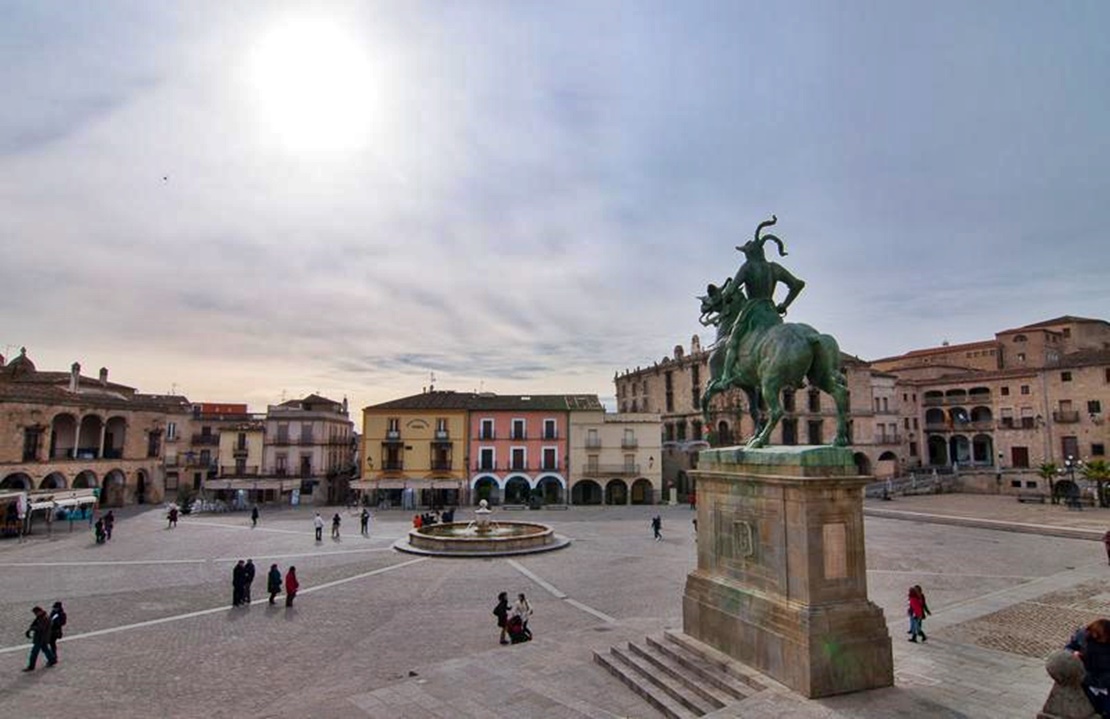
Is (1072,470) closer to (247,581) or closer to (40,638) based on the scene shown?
(247,581)

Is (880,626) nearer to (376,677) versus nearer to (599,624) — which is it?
(599,624)

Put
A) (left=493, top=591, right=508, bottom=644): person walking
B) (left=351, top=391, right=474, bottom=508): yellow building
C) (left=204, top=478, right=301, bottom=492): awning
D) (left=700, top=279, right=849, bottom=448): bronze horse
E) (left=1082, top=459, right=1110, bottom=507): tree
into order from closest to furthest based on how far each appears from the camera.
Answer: (left=700, top=279, right=849, bottom=448): bronze horse, (left=493, top=591, right=508, bottom=644): person walking, (left=1082, top=459, right=1110, bottom=507): tree, (left=351, top=391, right=474, bottom=508): yellow building, (left=204, top=478, right=301, bottom=492): awning

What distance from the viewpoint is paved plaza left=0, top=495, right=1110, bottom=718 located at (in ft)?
29.5

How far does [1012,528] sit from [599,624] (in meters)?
24.7

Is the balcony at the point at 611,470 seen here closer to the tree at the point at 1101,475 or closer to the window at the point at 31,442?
the tree at the point at 1101,475

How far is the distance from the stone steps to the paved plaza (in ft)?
0.80

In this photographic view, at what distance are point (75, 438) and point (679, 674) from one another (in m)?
44.2

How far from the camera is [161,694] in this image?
9.71 meters

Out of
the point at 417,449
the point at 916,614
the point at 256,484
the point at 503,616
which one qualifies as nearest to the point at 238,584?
the point at 503,616

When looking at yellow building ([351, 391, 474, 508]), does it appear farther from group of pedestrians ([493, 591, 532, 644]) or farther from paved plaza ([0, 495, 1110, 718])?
group of pedestrians ([493, 591, 532, 644])

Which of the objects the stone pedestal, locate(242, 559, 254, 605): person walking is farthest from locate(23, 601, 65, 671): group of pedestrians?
the stone pedestal

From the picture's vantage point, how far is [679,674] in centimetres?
923

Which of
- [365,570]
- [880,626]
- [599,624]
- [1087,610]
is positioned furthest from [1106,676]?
[365,570]

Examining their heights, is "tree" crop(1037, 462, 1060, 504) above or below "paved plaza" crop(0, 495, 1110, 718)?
above
